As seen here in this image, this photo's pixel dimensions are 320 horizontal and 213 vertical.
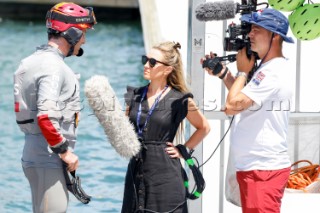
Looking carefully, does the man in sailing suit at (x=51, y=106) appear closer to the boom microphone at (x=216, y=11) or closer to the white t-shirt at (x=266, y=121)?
the boom microphone at (x=216, y=11)

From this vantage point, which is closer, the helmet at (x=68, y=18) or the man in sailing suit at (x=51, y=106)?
the man in sailing suit at (x=51, y=106)

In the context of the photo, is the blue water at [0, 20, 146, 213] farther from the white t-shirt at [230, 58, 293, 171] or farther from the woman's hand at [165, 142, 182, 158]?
the white t-shirt at [230, 58, 293, 171]

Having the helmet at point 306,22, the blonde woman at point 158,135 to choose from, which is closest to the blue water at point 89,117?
the blonde woman at point 158,135

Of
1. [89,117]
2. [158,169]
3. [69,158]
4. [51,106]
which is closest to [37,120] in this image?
[51,106]

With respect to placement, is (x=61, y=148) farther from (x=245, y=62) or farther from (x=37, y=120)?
(x=245, y=62)

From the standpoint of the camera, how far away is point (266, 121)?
13.8ft

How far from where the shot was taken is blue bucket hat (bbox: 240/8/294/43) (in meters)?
4.21

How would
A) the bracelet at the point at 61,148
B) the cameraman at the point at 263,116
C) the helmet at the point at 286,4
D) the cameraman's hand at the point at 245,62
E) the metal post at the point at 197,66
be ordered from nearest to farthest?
the bracelet at the point at 61,148, the cameraman at the point at 263,116, the cameraman's hand at the point at 245,62, the helmet at the point at 286,4, the metal post at the point at 197,66

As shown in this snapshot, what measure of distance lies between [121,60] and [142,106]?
530 inches

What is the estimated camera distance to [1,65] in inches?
672

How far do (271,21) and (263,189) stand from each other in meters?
0.83

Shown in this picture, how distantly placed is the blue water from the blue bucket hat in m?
1.25

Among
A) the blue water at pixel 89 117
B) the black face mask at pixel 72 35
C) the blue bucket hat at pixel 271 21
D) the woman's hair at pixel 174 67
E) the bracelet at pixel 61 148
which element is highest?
the blue bucket hat at pixel 271 21

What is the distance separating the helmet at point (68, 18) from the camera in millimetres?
4266
